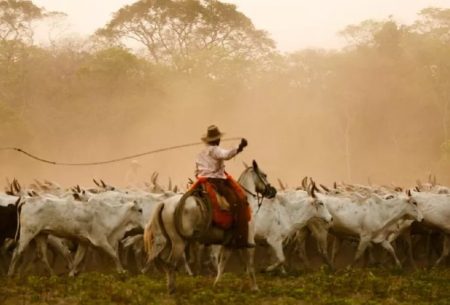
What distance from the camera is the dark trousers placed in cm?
1414

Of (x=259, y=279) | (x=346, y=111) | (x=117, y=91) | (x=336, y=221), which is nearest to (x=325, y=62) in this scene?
(x=346, y=111)

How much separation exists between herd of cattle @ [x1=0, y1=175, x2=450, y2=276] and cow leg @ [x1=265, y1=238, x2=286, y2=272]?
0.02m

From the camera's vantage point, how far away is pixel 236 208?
46.4 ft

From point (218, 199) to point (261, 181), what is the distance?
131 cm

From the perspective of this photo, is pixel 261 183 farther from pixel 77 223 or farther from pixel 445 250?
pixel 445 250

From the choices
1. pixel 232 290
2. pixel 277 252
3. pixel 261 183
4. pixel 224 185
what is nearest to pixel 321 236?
pixel 277 252

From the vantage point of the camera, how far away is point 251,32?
169 feet

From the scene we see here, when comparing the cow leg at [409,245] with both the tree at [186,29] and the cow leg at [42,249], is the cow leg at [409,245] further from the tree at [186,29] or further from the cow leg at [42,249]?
the tree at [186,29]

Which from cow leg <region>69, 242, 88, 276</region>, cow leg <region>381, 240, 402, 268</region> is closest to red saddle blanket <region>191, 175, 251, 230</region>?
cow leg <region>69, 242, 88, 276</region>

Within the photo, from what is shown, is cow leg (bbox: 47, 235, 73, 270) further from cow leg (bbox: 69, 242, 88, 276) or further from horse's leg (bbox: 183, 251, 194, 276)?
horse's leg (bbox: 183, 251, 194, 276)

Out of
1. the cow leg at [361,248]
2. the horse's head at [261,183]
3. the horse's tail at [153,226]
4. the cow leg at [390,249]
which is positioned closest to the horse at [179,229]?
the horse's tail at [153,226]

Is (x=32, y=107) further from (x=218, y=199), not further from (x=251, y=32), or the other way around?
(x=218, y=199)

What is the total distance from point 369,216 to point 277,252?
2.57m

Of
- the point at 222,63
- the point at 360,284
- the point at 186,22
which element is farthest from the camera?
the point at 186,22
